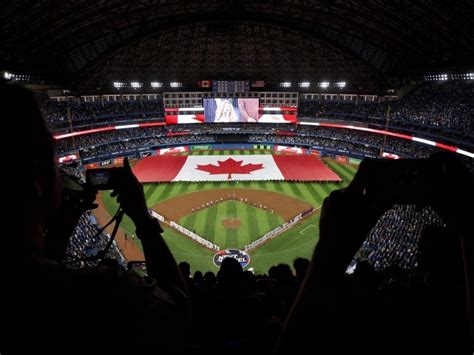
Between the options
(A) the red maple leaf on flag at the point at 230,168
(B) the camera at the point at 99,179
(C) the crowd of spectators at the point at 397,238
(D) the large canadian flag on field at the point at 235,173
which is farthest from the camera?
(A) the red maple leaf on flag at the point at 230,168

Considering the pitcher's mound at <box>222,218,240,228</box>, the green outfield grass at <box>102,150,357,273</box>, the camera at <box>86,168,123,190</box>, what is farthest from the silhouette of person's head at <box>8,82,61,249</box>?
the pitcher's mound at <box>222,218,240,228</box>

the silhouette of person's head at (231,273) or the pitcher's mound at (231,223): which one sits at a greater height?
the silhouette of person's head at (231,273)

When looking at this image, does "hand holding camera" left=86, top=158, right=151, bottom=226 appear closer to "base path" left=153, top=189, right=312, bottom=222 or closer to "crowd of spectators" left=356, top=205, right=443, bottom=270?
"crowd of spectators" left=356, top=205, right=443, bottom=270

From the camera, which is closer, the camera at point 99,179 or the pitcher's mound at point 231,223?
the camera at point 99,179

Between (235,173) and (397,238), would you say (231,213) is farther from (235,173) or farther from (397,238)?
(397,238)

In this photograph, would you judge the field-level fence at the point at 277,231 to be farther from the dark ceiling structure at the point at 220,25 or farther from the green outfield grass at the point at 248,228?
the dark ceiling structure at the point at 220,25

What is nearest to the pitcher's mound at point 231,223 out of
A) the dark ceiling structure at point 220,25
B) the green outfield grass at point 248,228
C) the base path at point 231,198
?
the green outfield grass at point 248,228

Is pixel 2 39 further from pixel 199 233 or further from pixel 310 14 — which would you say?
pixel 310 14
